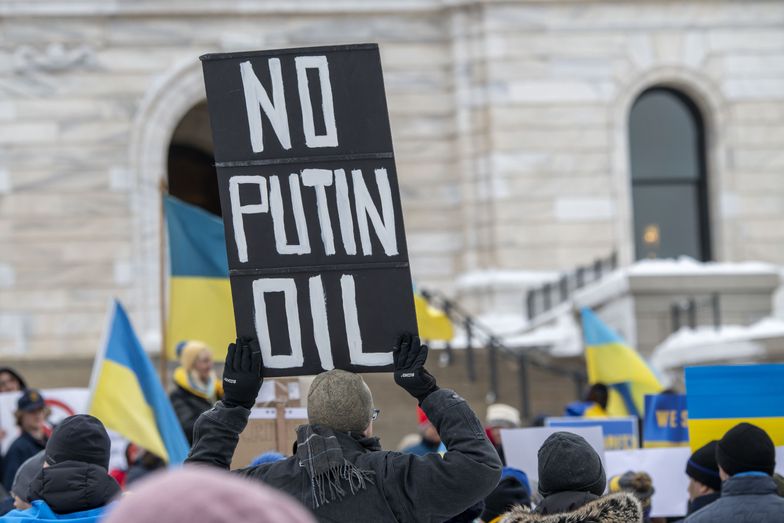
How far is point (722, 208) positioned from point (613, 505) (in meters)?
18.9

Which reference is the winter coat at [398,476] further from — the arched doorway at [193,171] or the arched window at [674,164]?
the arched doorway at [193,171]

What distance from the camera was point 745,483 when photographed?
16.8 feet

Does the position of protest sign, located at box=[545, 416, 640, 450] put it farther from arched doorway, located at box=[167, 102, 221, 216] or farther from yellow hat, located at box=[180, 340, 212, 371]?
arched doorway, located at box=[167, 102, 221, 216]

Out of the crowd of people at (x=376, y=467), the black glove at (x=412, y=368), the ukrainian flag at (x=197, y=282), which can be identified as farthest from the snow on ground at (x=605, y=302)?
the black glove at (x=412, y=368)

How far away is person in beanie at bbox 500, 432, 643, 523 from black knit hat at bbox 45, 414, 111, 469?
1411 mm

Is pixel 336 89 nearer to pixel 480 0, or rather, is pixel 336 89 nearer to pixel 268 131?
pixel 268 131

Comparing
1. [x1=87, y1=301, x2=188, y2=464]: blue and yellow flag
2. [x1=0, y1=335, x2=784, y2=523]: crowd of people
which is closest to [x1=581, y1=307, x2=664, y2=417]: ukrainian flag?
[x1=87, y1=301, x2=188, y2=464]: blue and yellow flag

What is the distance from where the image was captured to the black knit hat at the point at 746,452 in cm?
519

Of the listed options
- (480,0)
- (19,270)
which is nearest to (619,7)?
(480,0)

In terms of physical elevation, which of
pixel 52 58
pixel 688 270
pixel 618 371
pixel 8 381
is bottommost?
pixel 618 371

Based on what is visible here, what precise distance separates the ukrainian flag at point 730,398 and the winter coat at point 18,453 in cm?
444

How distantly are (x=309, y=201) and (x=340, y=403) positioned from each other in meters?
0.75

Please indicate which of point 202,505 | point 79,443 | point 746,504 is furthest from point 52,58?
point 202,505

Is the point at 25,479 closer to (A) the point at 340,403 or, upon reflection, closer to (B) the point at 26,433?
(A) the point at 340,403
